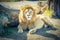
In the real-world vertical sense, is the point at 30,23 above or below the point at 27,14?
below

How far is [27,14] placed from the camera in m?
1.91

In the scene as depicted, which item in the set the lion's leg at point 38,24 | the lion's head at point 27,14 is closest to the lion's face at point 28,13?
the lion's head at point 27,14

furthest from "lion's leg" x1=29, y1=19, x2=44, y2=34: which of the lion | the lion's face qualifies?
the lion's face

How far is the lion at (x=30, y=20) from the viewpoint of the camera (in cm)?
188

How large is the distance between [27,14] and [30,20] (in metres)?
0.10

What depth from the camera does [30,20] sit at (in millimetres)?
1905

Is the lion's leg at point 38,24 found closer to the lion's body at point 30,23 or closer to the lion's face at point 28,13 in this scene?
the lion's body at point 30,23

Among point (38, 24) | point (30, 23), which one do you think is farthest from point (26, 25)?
point (38, 24)

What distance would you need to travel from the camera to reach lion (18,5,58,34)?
6.18ft

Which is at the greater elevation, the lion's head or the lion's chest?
the lion's head

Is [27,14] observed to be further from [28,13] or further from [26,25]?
[26,25]

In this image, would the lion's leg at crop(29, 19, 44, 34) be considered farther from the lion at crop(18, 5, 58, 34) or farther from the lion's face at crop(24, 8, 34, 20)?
the lion's face at crop(24, 8, 34, 20)

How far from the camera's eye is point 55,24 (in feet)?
6.29

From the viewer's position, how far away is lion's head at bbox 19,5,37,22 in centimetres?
189
